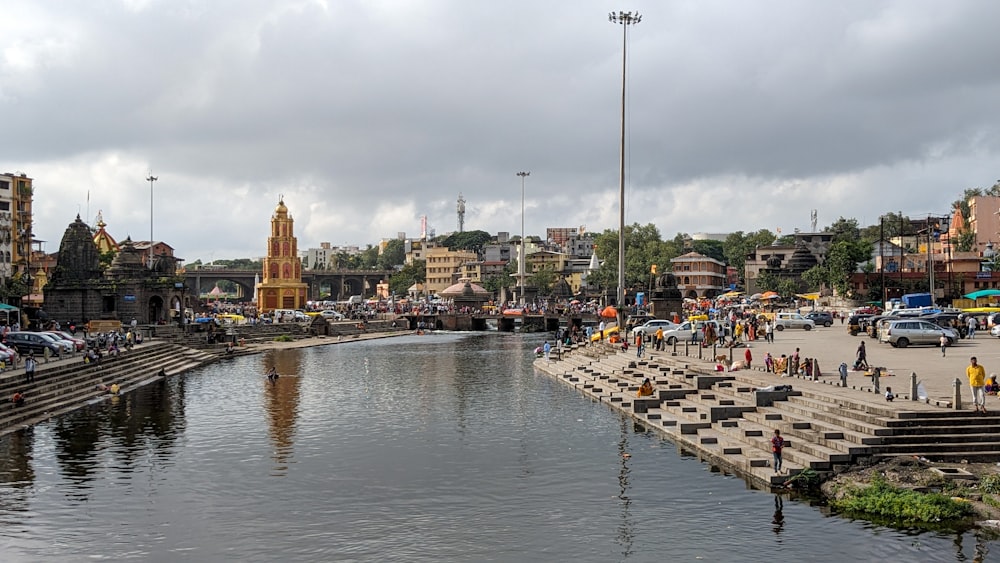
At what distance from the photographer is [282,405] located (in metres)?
41.8

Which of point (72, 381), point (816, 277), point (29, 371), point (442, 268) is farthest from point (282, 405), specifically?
point (442, 268)

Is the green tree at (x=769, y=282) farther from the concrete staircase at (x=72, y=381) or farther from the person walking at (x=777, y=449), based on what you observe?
the person walking at (x=777, y=449)

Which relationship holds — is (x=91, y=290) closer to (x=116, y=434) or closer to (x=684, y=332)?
(x=116, y=434)

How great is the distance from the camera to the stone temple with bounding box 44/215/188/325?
254 feet

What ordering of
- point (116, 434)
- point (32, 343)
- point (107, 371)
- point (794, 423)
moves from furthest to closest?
point (32, 343), point (107, 371), point (116, 434), point (794, 423)

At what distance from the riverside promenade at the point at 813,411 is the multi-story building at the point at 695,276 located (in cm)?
9842

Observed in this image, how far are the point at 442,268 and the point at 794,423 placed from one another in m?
172

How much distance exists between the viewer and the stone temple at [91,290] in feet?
254

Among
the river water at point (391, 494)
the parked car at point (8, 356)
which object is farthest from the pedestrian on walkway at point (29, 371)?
the parked car at point (8, 356)

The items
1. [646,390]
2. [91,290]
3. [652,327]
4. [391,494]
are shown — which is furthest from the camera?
[91,290]

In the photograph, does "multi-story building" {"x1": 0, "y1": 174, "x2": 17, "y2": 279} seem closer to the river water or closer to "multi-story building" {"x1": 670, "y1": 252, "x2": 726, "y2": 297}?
the river water

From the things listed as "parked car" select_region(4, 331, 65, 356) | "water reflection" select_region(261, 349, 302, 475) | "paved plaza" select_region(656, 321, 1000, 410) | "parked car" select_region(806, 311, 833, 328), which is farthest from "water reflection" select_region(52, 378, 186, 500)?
"parked car" select_region(806, 311, 833, 328)

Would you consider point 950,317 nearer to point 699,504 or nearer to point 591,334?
point 591,334

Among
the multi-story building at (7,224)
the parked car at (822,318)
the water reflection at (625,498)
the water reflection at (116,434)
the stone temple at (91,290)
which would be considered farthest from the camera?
the multi-story building at (7,224)
